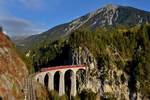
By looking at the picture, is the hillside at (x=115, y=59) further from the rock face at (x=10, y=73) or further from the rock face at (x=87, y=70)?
the rock face at (x=10, y=73)

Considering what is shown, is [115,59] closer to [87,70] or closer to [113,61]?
[113,61]

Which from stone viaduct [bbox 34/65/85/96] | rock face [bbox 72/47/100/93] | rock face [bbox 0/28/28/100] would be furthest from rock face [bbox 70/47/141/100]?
rock face [bbox 0/28/28/100]

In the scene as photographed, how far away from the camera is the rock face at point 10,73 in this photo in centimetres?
11581

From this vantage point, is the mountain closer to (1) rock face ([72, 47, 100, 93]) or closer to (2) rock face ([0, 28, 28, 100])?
(1) rock face ([72, 47, 100, 93])

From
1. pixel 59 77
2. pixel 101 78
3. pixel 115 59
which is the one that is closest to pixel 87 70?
pixel 101 78

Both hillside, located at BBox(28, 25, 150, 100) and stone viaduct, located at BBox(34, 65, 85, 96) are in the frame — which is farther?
hillside, located at BBox(28, 25, 150, 100)

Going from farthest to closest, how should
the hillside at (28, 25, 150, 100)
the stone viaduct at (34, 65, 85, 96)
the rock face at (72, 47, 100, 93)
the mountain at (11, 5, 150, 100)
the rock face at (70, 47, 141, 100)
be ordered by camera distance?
the hillside at (28, 25, 150, 100) < the mountain at (11, 5, 150, 100) < the rock face at (70, 47, 141, 100) < the rock face at (72, 47, 100, 93) < the stone viaduct at (34, 65, 85, 96)

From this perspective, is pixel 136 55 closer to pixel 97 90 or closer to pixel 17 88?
pixel 97 90

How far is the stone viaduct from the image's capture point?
15412 cm

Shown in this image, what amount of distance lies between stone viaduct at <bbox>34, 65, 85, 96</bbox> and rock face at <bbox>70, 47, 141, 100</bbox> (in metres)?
3.05

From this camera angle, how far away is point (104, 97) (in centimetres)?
16438

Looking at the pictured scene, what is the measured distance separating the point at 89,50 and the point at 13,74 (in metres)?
52.3

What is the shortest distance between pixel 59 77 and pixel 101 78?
18.0 metres

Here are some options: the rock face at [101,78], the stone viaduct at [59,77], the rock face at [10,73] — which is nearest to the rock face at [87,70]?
the rock face at [101,78]
